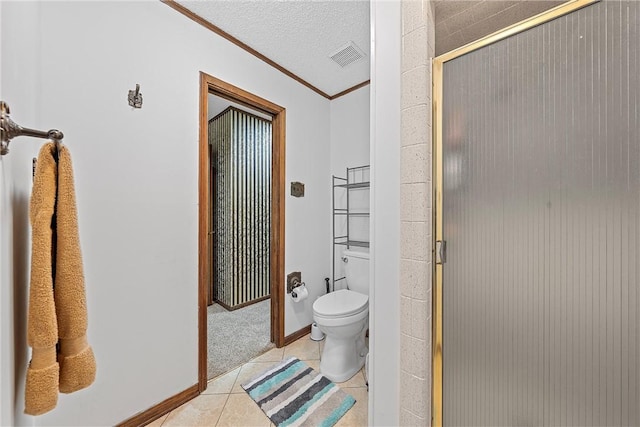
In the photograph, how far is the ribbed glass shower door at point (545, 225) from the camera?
0.67 m

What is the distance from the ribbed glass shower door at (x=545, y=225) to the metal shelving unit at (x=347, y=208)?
140 cm

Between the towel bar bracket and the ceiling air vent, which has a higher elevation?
the ceiling air vent

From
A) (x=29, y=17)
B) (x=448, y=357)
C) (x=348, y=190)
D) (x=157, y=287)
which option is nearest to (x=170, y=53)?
(x=29, y=17)

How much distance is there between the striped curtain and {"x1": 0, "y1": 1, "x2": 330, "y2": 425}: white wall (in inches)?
50.7

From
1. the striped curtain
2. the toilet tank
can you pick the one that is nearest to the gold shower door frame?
the toilet tank

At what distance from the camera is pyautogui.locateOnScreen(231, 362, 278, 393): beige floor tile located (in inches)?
64.4

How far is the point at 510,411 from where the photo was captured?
833 millimetres

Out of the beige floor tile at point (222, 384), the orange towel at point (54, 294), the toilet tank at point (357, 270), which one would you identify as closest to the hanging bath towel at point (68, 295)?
→ the orange towel at point (54, 294)

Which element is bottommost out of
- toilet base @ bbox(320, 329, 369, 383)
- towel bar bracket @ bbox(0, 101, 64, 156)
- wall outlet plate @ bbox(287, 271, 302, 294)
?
toilet base @ bbox(320, 329, 369, 383)

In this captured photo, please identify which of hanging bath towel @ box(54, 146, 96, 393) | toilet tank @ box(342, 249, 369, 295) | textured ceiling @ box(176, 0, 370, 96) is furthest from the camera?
toilet tank @ box(342, 249, 369, 295)

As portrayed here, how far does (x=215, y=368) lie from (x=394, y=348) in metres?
1.50

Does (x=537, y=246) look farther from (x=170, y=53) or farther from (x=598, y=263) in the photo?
(x=170, y=53)

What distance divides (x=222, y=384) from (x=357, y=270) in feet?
4.18

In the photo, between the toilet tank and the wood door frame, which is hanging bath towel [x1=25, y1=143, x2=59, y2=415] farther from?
the toilet tank
